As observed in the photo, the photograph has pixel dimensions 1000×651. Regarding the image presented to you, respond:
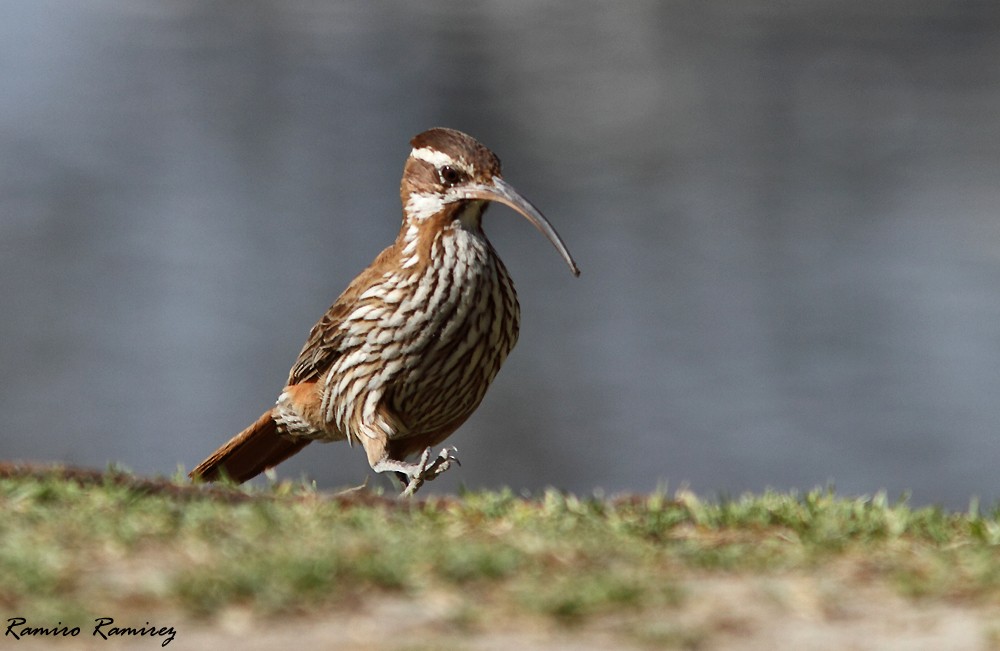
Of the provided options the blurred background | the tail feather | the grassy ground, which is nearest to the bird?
the tail feather

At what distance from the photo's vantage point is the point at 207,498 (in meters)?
6.12

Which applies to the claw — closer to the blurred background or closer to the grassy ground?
the grassy ground

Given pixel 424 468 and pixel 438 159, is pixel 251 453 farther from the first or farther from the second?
pixel 438 159

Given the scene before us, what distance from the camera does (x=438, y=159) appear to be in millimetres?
Result: 8141

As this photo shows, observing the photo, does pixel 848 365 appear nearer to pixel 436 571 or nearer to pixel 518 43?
pixel 518 43

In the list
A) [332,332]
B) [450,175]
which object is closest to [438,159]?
[450,175]

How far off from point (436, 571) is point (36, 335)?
18.2m

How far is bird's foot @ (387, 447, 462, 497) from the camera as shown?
293 inches

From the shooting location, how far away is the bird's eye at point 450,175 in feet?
26.6

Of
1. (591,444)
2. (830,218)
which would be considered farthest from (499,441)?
(830,218)

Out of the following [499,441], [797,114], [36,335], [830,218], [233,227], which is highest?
[797,114]

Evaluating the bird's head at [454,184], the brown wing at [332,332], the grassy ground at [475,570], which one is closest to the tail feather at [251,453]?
the brown wing at [332,332]

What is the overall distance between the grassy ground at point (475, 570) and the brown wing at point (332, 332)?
2.15 m

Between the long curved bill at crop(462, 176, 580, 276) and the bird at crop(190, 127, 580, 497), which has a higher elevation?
the long curved bill at crop(462, 176, 580, 276)
